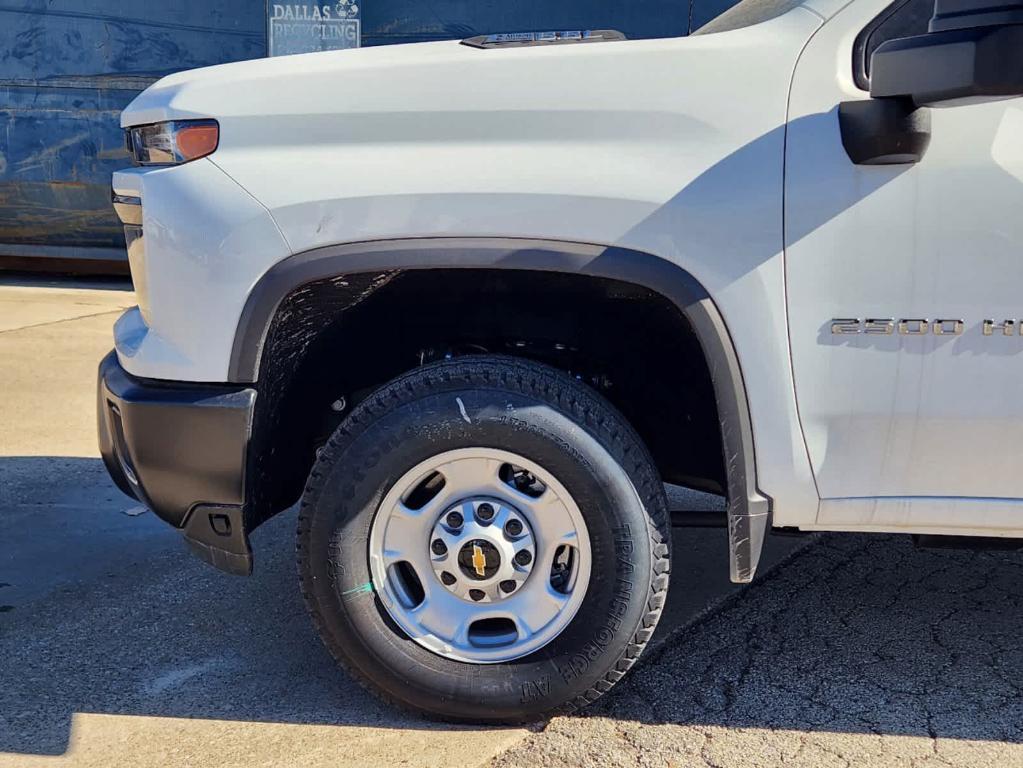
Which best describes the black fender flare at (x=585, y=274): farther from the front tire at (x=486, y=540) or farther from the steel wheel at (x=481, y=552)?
the steel wheel at (x=481, y=552)

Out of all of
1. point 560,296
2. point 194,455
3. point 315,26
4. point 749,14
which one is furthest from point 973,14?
point 315,26

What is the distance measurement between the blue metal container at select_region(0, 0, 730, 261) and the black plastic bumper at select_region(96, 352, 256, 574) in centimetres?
619

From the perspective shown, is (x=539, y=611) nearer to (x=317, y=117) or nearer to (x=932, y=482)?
(x=932, y=482)

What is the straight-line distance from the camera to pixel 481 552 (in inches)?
104

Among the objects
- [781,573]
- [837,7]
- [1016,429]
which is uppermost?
[837,7]

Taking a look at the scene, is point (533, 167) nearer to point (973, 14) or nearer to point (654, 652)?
point (973, 14)

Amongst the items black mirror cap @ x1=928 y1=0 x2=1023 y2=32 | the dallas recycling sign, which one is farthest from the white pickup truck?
the dallas recycling sign

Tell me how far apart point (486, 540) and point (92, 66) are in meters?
7.51

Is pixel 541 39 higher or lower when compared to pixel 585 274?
higher

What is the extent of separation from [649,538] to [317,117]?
4.12ft

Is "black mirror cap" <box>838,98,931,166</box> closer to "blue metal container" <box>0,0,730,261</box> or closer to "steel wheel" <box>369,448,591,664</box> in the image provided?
"steel wheel" <box>369,448,591,664</box>

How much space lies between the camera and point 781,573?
370 centimetres

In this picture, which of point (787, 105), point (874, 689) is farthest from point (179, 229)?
point (874, 689)

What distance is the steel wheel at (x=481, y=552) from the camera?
104 inches
